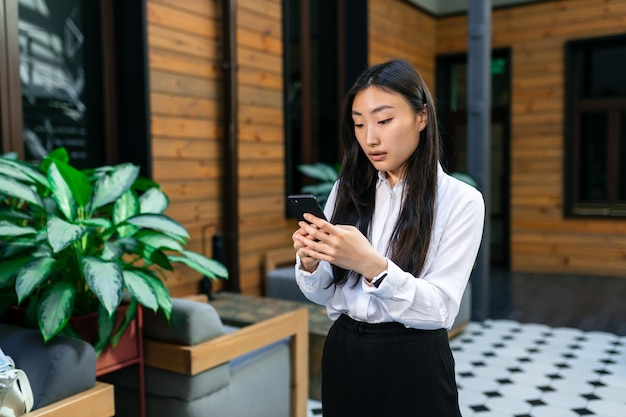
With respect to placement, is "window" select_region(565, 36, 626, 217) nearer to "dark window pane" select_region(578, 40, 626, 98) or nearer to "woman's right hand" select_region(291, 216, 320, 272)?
"dark window pane" select_region(578, 40, 626, 98)

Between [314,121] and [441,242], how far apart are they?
4.20m

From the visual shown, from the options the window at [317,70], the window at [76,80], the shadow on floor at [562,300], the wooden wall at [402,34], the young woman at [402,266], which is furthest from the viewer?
the wooden wall at [402,34]

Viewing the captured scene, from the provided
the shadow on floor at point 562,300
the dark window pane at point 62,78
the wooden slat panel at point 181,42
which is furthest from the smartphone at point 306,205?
the shadow on floor at point 562,300

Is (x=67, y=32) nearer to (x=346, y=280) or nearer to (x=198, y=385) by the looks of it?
(x=198, y=385)

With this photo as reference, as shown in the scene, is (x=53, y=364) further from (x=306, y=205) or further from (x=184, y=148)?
(x=184, y=148)

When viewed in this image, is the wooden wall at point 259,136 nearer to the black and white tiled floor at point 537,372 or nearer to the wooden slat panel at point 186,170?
the wooden slat panel at point 186,170

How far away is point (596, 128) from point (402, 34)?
2508mm

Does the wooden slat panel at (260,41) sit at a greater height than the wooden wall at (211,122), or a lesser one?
greater

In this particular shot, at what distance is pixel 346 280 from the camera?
1.21 meters

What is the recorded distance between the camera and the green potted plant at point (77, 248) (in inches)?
65.8

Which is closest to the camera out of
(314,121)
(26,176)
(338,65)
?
(26,176)

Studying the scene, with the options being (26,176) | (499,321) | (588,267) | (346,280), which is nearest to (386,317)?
(346,280)

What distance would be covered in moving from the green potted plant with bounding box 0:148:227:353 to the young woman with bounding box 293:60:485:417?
2.46 feet

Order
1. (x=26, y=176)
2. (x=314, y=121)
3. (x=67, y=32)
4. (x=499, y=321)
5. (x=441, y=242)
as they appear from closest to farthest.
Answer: (x=441, y=242) → (x=26, y=176) → (x=67, y=32) → (x=499, y=321) → (x=314, y=121)
